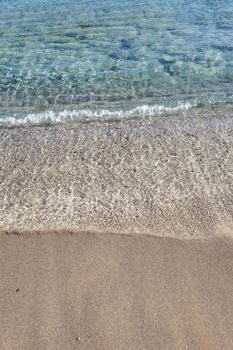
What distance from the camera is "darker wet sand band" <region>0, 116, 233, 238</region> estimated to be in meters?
4.83

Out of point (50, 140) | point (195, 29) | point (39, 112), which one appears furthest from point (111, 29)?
point (50, 140)

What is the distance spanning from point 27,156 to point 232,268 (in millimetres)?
3000

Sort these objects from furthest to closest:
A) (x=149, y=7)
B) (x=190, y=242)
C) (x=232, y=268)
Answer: (x=149, y=7)
(x=190, y=242)
(x=232, y=268)

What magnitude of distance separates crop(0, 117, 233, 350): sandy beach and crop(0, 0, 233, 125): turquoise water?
1028mm

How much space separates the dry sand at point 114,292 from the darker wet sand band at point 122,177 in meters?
0.24

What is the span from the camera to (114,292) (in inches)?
157

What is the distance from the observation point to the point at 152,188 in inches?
210

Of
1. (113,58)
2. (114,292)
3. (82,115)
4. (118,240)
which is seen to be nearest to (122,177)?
(118,240)

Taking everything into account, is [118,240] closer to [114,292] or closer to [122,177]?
[114,292]

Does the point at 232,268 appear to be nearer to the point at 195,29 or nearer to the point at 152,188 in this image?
the point at 152,188

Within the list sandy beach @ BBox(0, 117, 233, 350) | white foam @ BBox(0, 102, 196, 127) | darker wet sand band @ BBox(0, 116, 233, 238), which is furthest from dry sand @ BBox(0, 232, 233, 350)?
white foam @ BBox(0, 102, 196, 127)

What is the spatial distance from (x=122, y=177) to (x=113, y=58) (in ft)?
14.6

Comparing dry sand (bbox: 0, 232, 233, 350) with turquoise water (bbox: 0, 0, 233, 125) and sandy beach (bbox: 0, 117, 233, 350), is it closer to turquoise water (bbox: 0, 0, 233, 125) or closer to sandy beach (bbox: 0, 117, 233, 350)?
sandy beach (bbox: 0, 117, 233, 350)

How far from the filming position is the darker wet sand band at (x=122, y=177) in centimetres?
483
